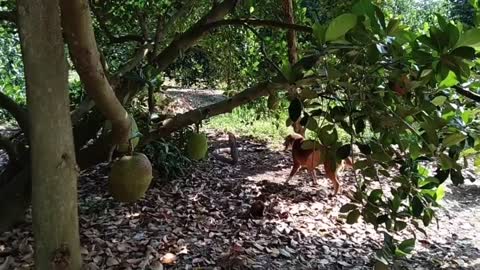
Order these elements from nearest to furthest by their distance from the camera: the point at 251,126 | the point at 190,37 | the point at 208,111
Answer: the point at 208,111
the point at 190,37
the point at 251,126

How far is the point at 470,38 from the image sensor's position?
945mm

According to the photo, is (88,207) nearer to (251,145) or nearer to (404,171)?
(404,171)

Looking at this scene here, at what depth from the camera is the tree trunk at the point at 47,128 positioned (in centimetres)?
84

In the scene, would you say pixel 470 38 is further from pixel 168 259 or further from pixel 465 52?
pixel 168 259

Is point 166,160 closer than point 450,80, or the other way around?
point 450,80

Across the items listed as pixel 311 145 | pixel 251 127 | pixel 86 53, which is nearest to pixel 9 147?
pixel 86 53

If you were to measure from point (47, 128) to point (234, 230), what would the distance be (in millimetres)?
1774

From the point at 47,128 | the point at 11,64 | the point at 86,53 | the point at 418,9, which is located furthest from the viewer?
the point at 418,9

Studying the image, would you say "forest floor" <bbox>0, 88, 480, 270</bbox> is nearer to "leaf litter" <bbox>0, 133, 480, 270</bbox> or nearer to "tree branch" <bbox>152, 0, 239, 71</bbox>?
"leaf litter" <bbox>0, 133, 480, 270</bbox>

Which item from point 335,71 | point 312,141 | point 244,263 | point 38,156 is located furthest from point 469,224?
point 38,156

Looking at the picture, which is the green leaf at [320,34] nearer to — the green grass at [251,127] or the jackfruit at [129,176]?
the jackfruit at [129,176]

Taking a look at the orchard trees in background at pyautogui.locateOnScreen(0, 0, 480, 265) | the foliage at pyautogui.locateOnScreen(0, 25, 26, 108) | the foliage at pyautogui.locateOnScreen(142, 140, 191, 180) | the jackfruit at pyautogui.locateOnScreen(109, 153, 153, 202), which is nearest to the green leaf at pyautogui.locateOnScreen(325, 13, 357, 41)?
the orchard trees in background at pyautogui.locateOnScreen(0, 0, 480, 265)

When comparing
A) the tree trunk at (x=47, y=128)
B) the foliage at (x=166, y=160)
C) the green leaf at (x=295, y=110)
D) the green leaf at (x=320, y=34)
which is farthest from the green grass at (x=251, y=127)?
the tree trunk at (x=47, y=128)

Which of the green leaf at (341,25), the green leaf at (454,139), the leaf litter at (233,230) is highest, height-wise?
the green leaf at (341,25)
